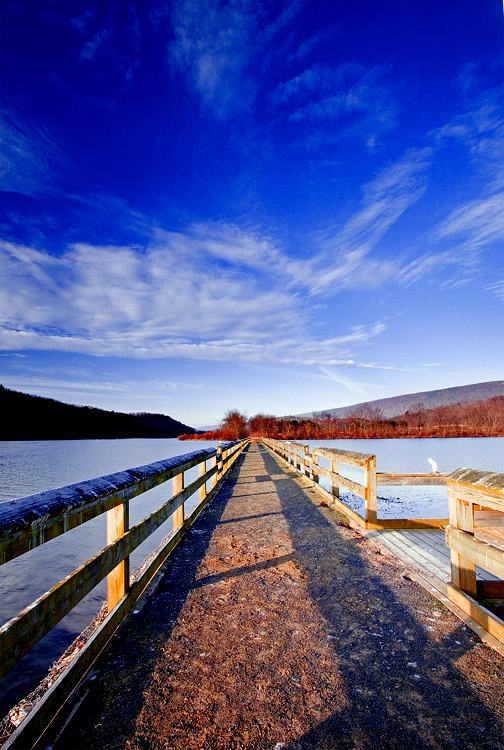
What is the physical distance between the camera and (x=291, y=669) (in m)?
2.34

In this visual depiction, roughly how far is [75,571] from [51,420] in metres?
146

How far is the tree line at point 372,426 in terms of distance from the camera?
312 ft

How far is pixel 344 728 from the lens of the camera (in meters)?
1.87

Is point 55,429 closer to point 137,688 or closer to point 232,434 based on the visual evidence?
point 232,434

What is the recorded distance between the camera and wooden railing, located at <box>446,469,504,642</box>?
8.62ft

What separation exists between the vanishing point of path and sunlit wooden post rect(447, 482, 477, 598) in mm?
277

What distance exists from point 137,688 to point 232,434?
272ft

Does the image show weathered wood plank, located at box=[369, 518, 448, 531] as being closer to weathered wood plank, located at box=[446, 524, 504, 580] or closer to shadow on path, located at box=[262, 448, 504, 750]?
shadow on path, located at box=[262, 448, 504, 750]

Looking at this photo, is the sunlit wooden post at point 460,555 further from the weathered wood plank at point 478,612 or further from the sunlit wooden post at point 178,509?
the sunlit wooden post at point 178,509

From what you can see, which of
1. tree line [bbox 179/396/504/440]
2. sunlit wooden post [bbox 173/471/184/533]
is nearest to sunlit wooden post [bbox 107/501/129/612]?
sunlit wooden post [bbox 173/471/184/533]

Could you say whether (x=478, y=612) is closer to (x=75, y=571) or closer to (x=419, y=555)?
(x=419, y=555)

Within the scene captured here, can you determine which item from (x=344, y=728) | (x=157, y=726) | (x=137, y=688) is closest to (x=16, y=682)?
(x=137, y=688)

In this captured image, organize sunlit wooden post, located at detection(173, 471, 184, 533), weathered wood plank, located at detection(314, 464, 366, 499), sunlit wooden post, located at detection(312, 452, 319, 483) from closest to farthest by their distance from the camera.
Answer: sunlit wooden post, located at detection(173, 471, 184, 533), weathered wood plank, located at detection(314, 464, 366, 499), sunlit wooden post, located at detection(312, 452, 319, 483)

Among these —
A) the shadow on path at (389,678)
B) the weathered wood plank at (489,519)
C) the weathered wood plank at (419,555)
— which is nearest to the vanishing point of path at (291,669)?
the shadow on path at (389,678)
